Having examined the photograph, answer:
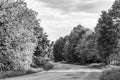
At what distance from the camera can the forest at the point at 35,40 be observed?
23.0m

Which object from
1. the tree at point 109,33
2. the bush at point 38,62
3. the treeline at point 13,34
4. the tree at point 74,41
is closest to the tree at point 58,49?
the tree at point 74,41

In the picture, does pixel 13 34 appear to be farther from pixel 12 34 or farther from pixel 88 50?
pixel 88 50

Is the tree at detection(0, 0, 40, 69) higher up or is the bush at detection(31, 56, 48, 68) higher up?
the tree at detection(0, 0, 40, 69)

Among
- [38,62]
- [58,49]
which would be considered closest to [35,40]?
[38,62]

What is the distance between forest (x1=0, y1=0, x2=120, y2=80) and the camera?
23016mm

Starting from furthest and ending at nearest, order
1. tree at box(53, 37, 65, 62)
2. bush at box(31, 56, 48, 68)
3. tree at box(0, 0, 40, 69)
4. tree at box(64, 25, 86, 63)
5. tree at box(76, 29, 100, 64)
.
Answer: tree at box(53, 37, 65, 62) → tree at box(64, 25, 86, 63) → tree at box(76, 29, 100, 64) → bush at box(31, 56, 48, 68) → tree at box(0, 0, 40, 69)

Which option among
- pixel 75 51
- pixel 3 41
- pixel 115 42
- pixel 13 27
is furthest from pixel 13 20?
pixel 75 51

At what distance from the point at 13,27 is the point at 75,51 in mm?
63442

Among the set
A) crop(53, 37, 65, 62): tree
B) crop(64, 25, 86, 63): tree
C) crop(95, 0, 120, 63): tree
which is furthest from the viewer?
crop(53, 37, 65, 62): tree

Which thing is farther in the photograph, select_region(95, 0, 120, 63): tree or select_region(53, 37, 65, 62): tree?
select_region(53, 37, 65, 62): tree

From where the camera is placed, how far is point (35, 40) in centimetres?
3769

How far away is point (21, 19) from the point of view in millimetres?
24703

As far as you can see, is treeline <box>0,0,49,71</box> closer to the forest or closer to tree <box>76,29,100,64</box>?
the forest

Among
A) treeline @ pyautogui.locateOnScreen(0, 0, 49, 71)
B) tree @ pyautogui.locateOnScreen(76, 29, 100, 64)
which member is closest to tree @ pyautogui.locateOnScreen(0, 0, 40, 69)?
treeline @ pyautogui.locateOnScreen(0, 0, 49, 71)
